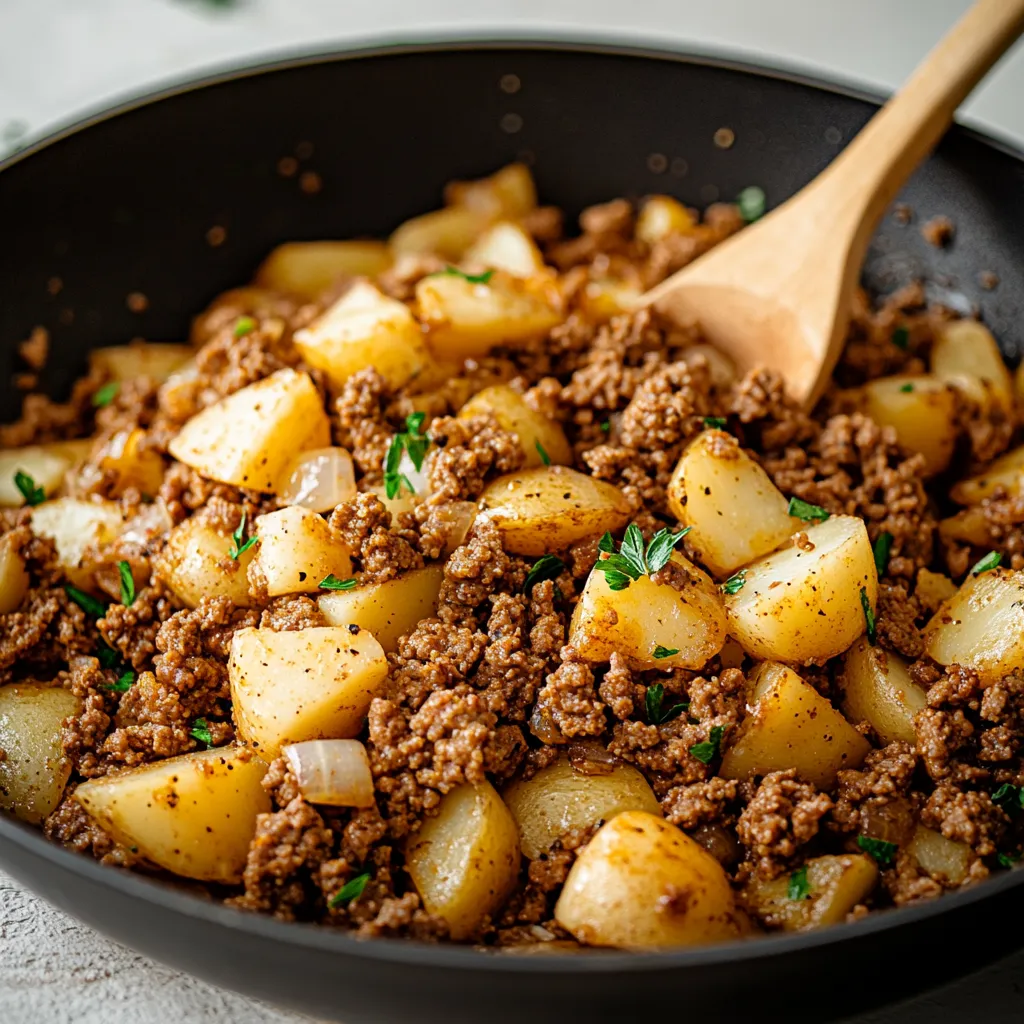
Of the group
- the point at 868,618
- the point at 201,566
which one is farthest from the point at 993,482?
the point at 201,566

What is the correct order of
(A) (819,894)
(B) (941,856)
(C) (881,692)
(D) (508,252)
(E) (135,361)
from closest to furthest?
(A) (819,894), (B) (941,856), (C) (881,692), (E) (135,361), (D) (508,252)

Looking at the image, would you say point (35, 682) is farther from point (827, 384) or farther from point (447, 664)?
point (827, 384)

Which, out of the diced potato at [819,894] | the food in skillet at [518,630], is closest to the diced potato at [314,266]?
the food in skillet at [518,630]

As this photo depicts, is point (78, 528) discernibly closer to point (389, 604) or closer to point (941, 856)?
point (389, 604)

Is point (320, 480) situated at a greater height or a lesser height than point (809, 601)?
lesser

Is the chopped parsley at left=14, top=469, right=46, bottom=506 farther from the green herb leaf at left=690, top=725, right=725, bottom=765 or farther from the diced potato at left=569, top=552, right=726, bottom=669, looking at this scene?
the green herb leaf at left=690, top=725, right=725, bottom=765

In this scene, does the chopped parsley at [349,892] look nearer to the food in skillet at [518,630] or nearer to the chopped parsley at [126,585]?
the food in skillet at [518,630]

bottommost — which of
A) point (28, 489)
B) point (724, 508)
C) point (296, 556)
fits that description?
point (28, 489)
